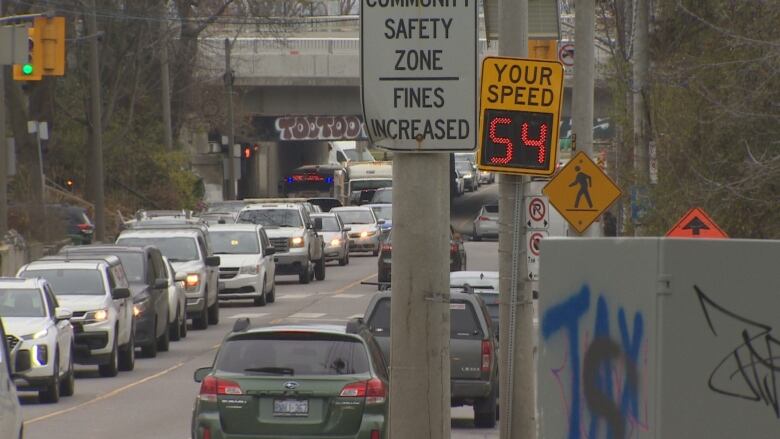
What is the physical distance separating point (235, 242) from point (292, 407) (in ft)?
80.9

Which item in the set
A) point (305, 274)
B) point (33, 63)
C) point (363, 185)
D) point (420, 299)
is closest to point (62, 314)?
point (33, 63)

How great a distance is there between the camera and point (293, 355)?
42.9ft

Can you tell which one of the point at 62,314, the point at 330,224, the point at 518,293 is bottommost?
the point at 330,224

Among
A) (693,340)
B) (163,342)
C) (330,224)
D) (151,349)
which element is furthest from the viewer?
(330,224)

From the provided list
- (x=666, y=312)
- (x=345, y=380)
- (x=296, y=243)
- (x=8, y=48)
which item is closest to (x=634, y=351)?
(x=666, y=312)

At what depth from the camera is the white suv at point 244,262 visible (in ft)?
119

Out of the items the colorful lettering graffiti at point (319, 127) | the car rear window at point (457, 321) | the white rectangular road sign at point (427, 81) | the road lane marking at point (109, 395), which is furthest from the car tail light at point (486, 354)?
the colorful lettering graffiti at point (319, 127)

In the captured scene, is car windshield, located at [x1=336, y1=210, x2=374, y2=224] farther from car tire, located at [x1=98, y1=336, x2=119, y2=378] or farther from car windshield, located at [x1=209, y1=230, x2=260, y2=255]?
car tire, located at [x1=98, y1=336, x2=119, y2=378]

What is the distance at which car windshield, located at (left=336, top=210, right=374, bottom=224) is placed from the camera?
183 feet

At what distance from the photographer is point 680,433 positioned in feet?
16.7

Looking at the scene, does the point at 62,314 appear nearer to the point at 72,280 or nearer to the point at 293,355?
the point at 72,280

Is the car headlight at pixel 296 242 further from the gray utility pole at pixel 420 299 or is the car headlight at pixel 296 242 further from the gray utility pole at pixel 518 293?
the gray utility pole at pixel 420 299

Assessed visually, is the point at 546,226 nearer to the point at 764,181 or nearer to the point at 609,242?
the point at 764,181

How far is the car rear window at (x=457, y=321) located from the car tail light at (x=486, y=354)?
0.36ft
